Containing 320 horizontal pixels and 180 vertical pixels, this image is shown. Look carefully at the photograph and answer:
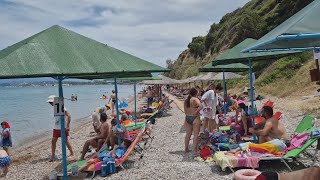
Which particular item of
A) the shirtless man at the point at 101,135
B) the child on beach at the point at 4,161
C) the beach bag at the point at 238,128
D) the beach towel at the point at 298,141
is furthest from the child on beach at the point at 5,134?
the beach towel at the point at 298,141

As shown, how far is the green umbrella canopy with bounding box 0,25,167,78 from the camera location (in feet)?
15.1

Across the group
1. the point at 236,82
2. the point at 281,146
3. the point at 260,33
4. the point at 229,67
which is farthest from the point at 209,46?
the point at 281,146

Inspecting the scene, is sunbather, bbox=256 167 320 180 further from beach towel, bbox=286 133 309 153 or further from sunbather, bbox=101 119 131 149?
sunbather, bbox=101 119 131 149

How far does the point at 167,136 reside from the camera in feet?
38.3

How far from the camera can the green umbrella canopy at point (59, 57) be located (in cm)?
459

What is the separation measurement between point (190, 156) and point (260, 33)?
3333 cm

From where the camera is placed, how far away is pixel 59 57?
4.92 m

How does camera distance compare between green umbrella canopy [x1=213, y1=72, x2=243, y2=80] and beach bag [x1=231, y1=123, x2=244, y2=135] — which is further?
green umbrella canopy [x1=213, y1=72, x2=243, y2=80]

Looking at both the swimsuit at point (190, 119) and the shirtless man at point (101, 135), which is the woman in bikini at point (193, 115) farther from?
the shirtless man at point (101, 135)

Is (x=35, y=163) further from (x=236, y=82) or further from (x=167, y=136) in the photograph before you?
(x=236, y=82)

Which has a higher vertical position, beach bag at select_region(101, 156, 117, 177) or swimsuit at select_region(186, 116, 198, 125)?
swimsuit at select_region(186, 116, 198, 125)

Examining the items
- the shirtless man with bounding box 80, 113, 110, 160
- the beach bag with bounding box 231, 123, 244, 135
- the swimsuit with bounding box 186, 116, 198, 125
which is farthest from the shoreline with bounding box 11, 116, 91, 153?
the beach bag with bounding box 231, 123, 244, 135

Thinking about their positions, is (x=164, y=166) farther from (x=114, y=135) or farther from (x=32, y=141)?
(x=32, y=141)

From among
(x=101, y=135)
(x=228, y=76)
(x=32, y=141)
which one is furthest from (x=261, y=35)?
(x=101, y=135)
